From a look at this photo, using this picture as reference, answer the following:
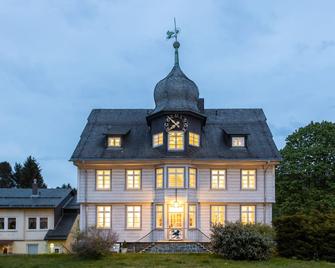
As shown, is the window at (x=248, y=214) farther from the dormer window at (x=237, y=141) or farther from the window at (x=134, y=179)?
the window at (x=134, y=179)

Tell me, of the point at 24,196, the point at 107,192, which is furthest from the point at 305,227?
the point at 24,196

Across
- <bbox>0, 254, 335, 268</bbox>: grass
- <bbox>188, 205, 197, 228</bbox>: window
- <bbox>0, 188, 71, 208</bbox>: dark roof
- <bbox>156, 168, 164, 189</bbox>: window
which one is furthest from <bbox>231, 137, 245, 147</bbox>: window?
<bbox>0, 188, 71, 208</bbox>: dark roof

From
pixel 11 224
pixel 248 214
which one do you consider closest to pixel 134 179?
pixel 248 214

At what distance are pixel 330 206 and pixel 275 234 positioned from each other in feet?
50.0

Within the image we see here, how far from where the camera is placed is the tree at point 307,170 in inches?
1684

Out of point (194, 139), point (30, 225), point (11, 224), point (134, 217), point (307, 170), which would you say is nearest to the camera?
point (134, 217)

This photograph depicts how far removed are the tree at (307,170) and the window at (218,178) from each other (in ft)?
33.9

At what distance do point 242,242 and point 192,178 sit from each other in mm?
8761

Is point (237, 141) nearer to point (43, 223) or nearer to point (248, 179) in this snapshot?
point (248, 179)

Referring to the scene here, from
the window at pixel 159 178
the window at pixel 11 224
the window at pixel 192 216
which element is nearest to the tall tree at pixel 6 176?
Answer: the window at pixel 11 224

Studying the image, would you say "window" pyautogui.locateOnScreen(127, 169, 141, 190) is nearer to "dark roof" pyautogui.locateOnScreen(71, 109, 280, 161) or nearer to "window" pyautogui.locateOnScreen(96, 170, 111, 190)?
"dark roof" pyautogui.locateOnScreen(71, 109, 280, 161)

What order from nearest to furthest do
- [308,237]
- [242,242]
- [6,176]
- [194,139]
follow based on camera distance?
[242,242] → [308,237] → [194,139] → [6,176]

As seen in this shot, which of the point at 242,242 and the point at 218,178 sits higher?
the point at 218,178

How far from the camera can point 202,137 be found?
36281 mm
